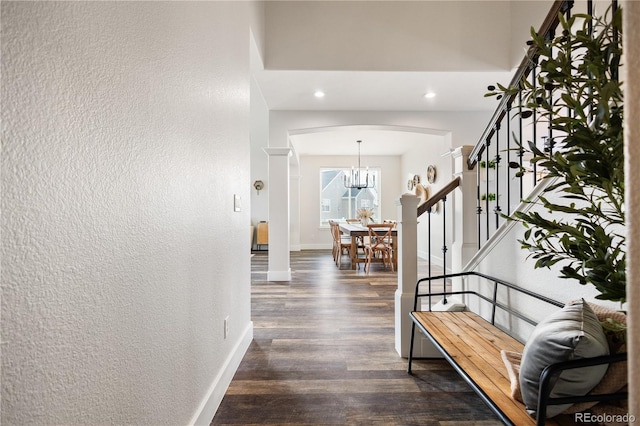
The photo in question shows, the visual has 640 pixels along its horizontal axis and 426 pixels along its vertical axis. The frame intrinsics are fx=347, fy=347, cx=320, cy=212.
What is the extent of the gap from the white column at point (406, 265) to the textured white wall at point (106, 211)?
1306 millimetres

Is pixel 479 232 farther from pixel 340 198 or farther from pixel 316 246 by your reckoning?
pixel 340 198

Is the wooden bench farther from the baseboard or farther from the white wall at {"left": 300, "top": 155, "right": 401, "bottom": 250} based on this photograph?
the white wall at {"left": 300, "top": 155, "right": 401, "bottom": 250}

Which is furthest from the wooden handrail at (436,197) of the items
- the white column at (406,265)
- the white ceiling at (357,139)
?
the white ceiling at (357,139)

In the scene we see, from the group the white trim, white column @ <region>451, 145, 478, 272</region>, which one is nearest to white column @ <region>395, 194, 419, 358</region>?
white column @ <region>451, 145, 478, 272</region>

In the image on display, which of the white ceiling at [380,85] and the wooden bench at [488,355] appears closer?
the wooden bench at [488,355]

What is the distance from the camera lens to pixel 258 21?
3217mm

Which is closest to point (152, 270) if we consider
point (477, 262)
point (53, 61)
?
point (53, 61)

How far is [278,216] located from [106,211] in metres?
4.02

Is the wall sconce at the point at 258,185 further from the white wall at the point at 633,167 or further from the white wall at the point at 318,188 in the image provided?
the white wall at the point at 633,167

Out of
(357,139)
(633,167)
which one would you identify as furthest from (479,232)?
(357,139)

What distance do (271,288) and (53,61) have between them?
4.02 m

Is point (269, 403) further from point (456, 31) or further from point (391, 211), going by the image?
point (391, 211)

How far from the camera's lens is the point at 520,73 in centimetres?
179

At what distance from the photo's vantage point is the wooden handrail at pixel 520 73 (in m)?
1.61
